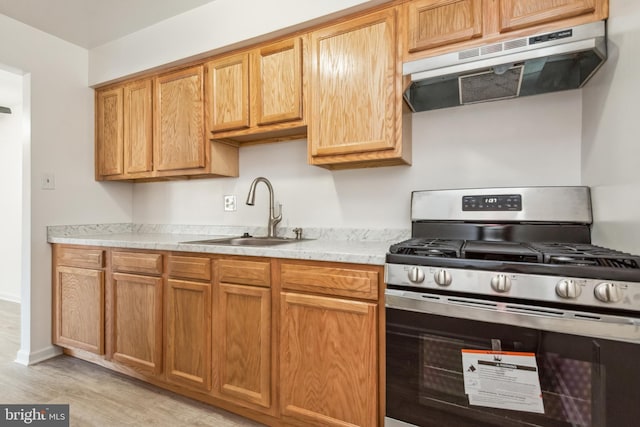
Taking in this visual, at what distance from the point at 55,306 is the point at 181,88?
1.88 metres

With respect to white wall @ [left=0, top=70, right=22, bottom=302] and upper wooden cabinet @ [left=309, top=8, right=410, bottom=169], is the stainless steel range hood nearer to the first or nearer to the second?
upper wooden cabinet @ [left=309, top=8, right=410, bottom=169]

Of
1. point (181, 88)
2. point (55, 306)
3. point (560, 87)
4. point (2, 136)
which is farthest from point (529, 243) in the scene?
point (2, 136)

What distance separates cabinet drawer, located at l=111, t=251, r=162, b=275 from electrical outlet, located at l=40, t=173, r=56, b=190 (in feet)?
2.95

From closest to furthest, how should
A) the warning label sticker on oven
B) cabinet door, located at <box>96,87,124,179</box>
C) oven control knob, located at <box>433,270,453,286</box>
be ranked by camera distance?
1. the warning label sticker on oven
2. oven control knob, located at <box>433,270,453,286</box>
3. cabinet door, located at <box>96,87,124,179</box>

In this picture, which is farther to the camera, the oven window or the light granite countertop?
the light granite countertop

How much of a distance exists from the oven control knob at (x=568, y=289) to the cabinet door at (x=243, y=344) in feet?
3.79

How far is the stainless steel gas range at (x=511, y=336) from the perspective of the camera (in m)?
0.96

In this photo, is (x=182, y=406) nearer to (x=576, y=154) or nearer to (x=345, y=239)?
(x=345, y=239)

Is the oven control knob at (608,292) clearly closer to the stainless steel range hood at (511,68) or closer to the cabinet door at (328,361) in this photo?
the cabinet door at (328,361)

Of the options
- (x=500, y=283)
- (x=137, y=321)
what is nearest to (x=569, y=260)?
(x=500, y=283)

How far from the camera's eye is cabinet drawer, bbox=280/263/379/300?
1375 millimetres

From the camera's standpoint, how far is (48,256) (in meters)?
2.46

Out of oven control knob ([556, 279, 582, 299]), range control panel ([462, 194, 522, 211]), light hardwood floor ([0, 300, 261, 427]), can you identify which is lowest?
light hardwood floor ([0, 300, 261, 427])

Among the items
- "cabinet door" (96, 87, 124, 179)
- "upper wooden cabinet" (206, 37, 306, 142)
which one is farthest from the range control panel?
"cabinet door" (96, 87, 124, 179)
